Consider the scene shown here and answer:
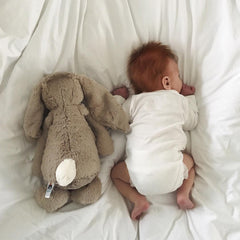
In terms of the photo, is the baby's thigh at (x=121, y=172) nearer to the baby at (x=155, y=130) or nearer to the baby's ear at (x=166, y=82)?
the baby at (x=155, y=130)

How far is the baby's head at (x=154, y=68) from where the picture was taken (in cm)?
125

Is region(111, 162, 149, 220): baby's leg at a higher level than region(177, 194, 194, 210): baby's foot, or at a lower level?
higher

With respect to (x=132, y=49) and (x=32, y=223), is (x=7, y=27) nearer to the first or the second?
(x=132, y=49)

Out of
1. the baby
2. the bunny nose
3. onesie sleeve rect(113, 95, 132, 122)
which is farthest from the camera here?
onesie sleeve rect(113, 95, 132, 122)

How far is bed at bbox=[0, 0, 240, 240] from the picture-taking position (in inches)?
42.0

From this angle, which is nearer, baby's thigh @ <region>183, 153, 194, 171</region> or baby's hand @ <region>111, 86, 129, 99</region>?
baby's thigh @ <region>183, 153, 194, 171</region>

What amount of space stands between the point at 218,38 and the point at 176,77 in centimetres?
18

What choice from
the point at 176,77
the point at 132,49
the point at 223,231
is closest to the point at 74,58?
the point at 132,49

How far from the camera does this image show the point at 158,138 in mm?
1141

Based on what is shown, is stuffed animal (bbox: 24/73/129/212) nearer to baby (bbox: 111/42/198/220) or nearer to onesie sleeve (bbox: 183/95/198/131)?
baby (bbox: 111/42/198/220)

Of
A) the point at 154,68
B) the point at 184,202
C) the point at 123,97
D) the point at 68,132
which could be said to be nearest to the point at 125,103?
the point at 123,97

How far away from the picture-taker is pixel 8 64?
1.10 meters

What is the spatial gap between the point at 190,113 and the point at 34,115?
48 cm

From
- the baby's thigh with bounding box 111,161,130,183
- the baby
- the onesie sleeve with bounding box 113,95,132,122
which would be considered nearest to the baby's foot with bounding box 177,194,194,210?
the baby
